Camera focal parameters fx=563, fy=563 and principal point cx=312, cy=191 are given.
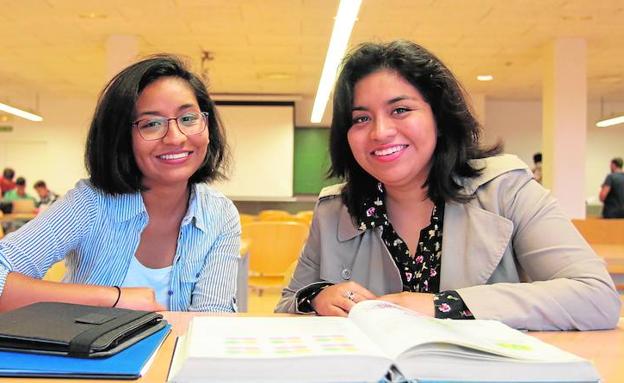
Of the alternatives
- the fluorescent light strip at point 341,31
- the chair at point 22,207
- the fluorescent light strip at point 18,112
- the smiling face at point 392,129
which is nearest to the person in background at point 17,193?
the chair at point 22,207

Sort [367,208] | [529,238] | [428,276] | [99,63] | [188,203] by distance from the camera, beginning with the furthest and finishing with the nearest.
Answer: [99,63] < [188,203] < [367,208] < [428,276] < [529,238]

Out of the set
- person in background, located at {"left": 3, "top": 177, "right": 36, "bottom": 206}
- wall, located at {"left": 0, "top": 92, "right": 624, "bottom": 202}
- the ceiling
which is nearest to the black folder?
the ceiling

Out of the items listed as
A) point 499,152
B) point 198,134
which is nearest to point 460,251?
point 499,152

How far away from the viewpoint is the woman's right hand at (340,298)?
128 centimetres

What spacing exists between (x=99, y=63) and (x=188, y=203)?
24.2 ft

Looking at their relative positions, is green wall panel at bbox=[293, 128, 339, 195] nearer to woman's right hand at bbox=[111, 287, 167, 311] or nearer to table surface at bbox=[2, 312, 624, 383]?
woman's right hand at bbox=[111, 287, 167, 311]

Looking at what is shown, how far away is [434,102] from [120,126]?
0.94 meters

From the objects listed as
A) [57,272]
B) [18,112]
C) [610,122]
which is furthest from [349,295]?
[610,122]

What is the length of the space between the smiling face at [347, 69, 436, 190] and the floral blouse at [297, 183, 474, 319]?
0.36ft

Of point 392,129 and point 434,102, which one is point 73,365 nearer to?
point 392,129

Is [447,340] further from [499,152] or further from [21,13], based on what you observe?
[21,13]

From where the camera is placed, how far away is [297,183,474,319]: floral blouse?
1553mm

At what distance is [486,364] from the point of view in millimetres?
726

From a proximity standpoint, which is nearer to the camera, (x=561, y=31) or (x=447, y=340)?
(x=447, y=340)
